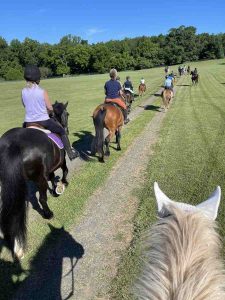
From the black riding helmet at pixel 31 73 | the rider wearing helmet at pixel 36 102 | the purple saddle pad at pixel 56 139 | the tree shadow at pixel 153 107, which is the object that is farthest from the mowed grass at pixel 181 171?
the tree shadow at pixel 153 107

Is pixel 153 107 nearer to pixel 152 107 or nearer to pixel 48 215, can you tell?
pixel 152 107

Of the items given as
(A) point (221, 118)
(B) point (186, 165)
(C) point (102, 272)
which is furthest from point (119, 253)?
(A) point (221, 118)

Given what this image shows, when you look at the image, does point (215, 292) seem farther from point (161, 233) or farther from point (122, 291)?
point (122, 291)

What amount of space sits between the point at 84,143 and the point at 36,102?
7226 millimetres

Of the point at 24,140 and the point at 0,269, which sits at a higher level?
the point at 24,140

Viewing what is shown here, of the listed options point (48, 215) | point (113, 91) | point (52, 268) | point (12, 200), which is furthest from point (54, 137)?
point (113, 91)

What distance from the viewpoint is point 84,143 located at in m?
14.6

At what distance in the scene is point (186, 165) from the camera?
10.6 meters

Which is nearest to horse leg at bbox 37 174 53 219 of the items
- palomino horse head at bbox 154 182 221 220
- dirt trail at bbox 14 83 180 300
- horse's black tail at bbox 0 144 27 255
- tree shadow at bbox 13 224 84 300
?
tree shadow at bbox 13 224 84 300

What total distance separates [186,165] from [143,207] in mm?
3465

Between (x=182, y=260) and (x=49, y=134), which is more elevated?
(x=182, y=260)

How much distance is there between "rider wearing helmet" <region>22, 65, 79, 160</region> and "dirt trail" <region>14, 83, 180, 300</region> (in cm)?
206

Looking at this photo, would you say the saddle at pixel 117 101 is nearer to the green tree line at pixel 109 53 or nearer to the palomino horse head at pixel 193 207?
the palomino horse head at pixel 193 207

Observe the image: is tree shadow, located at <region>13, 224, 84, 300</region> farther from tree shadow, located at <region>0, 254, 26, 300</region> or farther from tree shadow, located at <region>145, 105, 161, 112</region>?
tree shadow, located at <region>145, 105, 161, 112</region>
